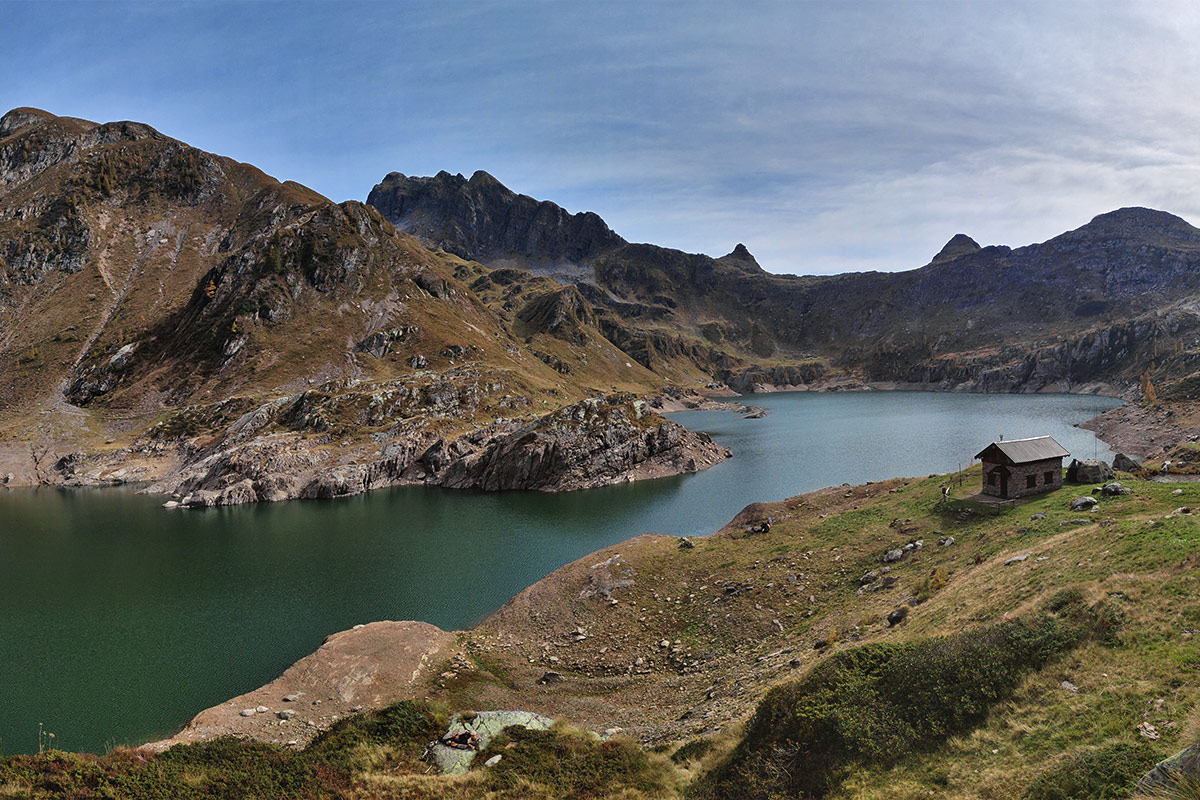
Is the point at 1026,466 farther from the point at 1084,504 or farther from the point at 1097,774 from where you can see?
the point at 1097,774

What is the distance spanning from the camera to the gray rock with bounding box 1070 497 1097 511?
109 feet

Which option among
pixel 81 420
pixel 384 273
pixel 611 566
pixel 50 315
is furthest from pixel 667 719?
pixel 50 315

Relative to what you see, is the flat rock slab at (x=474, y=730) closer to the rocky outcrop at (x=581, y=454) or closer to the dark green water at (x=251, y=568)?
the dark green water at (x=251, y=568)

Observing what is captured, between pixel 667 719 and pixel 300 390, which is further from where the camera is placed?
pixel 300 390

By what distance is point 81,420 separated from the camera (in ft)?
450

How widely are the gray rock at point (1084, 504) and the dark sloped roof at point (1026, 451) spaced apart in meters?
5.64

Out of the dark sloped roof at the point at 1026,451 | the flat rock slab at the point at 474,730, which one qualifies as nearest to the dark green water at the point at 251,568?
the flat rock slab at the point at 474,730

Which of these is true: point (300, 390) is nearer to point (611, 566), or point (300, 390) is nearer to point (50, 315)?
point (50, 315)

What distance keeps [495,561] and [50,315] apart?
199 m

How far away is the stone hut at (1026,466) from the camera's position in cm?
3984

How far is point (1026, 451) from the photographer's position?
40.2 meters

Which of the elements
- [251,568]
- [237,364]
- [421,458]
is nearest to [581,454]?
[421,458]

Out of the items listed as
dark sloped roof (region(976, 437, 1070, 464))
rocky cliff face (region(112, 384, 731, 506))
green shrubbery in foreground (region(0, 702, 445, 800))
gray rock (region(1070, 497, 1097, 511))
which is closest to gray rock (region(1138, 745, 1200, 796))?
green shrubbery in foreground (region(0, 702, 445, 800))

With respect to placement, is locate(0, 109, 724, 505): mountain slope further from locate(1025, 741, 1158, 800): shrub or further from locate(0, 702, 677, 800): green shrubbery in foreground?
locate(1025, 741, 1158, 800): shrub
